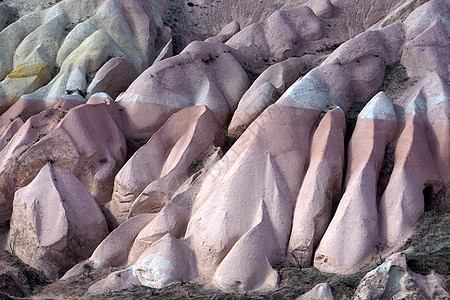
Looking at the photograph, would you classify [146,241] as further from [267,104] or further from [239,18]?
[239,18]

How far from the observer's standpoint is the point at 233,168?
15.7m

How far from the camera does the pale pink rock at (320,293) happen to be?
39.3 ft

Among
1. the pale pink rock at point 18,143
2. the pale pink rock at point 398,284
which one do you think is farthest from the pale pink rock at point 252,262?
the pale pink rock at point 18,143

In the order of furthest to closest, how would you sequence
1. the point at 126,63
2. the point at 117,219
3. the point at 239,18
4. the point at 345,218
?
the point at 239,18 < the point at 126,63 < the point at 117,219 < the point at 345,218

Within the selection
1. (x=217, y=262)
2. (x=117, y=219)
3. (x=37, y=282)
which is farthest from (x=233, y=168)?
(x=37, y=282)

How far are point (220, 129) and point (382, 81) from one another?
4300mm

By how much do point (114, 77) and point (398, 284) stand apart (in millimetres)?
12813

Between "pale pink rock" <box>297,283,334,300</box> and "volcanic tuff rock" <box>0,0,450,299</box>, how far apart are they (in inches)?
1.2

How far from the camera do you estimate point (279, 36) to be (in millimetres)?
23125

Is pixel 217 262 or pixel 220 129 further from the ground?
pixel 220 129

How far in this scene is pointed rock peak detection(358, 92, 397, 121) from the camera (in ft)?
52.1

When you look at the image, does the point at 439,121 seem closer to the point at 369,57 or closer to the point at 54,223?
the point at 369,57

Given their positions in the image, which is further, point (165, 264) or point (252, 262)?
point (165, 264)

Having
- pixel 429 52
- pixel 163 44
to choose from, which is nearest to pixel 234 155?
pixel 429 52
